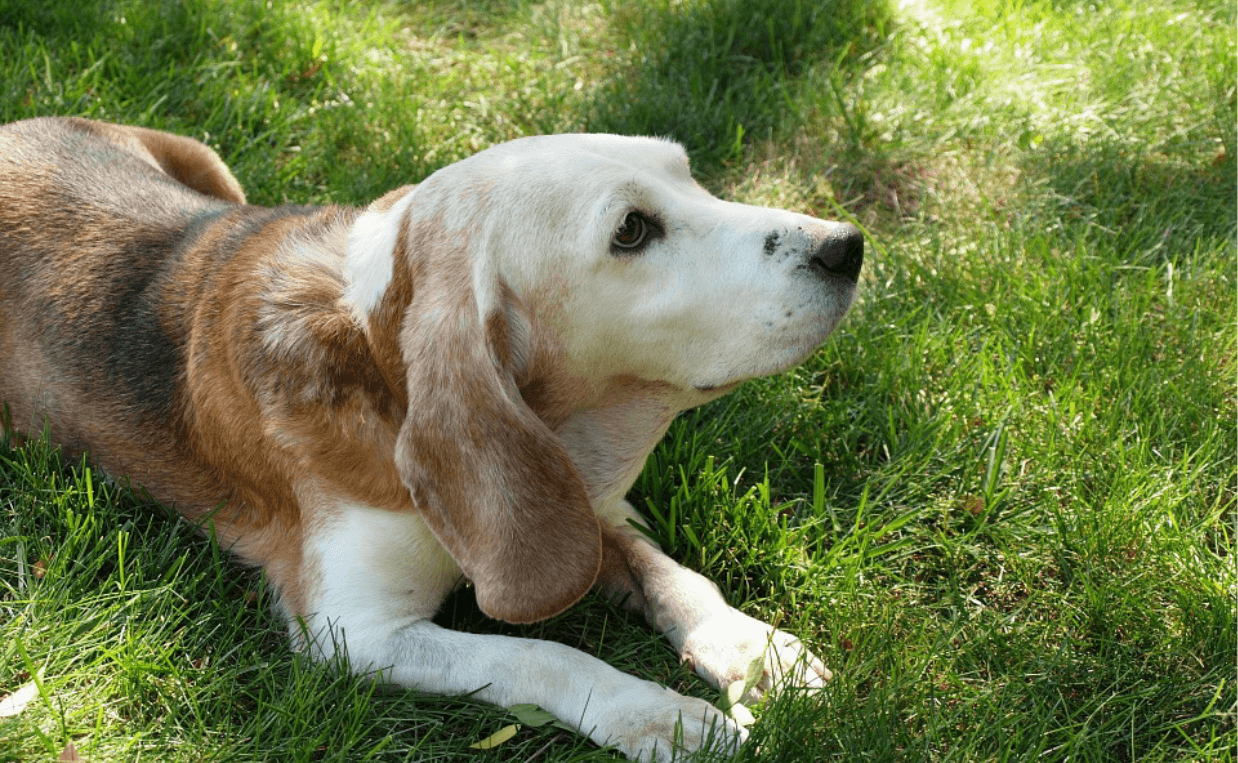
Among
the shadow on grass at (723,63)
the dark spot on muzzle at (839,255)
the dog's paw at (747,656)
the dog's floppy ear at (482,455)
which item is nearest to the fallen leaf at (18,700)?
the dog's floppy ear at (482,455)

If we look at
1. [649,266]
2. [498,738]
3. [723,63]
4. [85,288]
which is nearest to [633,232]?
[649,266]

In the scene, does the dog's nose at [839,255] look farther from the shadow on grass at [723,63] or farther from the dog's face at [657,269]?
the shadow on grass at [723,63]

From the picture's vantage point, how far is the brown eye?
9.66ft

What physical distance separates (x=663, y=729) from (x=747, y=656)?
0.37 m

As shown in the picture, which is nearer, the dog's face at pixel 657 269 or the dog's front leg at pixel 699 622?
the dog's face at pixel 657 269

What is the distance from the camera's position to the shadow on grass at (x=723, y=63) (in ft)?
17.2

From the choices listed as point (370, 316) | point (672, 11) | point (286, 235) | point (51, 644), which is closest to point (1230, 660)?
point (370, 316)

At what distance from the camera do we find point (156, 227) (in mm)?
3750

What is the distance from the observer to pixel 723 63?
5.60 m

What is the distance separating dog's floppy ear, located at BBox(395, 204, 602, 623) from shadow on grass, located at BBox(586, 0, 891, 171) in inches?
95.9

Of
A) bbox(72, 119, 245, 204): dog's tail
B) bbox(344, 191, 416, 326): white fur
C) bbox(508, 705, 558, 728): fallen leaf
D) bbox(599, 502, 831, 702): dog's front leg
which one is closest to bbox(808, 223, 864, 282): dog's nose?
bbox(599, 502, 831, 702): dog's front leg

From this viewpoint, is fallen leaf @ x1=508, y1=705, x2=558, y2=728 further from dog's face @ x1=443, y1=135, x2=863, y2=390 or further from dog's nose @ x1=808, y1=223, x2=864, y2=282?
dog's nose @ x1=808, y1=223, x2=864, y2=282

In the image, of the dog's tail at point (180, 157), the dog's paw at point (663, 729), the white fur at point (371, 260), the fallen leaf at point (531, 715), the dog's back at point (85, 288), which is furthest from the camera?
the dog's tail at point (180, 157)

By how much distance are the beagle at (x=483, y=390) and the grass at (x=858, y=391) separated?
0.43 feet
